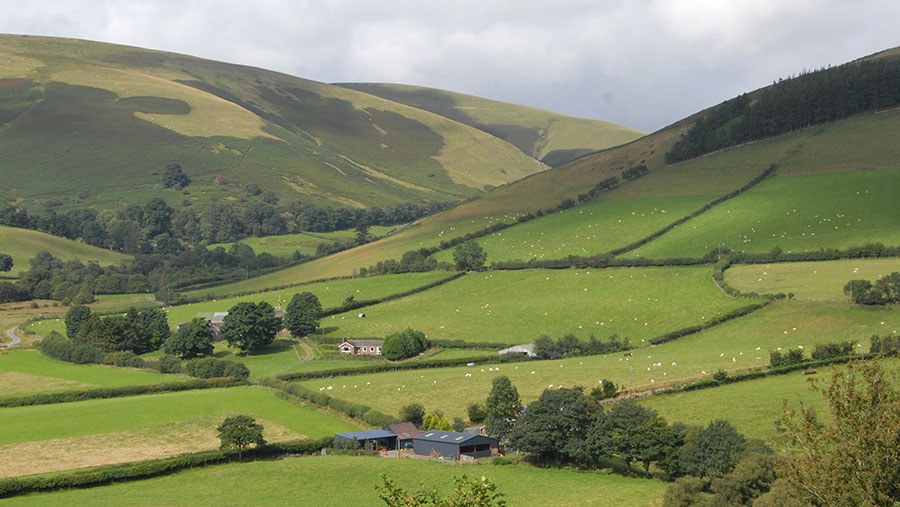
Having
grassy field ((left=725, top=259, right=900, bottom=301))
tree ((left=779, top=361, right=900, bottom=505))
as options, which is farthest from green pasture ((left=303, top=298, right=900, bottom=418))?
tree ((left=779, top=361, right=900, bottom=505))

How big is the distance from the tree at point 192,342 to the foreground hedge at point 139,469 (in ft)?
151

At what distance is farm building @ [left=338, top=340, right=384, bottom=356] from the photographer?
4013 inches

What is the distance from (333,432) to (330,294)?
6514cm

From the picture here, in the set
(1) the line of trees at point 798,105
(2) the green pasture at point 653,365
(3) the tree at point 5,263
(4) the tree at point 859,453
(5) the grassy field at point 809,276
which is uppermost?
(1) the line of trees at point 798,105

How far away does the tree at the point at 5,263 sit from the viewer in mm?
165875

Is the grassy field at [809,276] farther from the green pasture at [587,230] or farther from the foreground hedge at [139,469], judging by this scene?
the foreground hedge at [139,469]

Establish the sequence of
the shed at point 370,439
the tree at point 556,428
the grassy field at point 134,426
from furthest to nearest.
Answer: the shed at point 370,439 → the grassy field at point 134,426 → the tree at point 556,428

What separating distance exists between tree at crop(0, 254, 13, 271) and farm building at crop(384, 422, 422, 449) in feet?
423

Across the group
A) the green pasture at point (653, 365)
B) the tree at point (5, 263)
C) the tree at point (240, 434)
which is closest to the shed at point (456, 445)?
the green pasture at point (653, 365)

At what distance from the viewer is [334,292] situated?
132125mm

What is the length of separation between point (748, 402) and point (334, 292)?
263 ft

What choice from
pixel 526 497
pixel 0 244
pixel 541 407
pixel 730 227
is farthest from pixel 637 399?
pixel 0 244

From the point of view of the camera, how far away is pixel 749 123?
6624 inches

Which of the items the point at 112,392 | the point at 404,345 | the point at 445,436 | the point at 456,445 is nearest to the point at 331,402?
the point at 445,436
